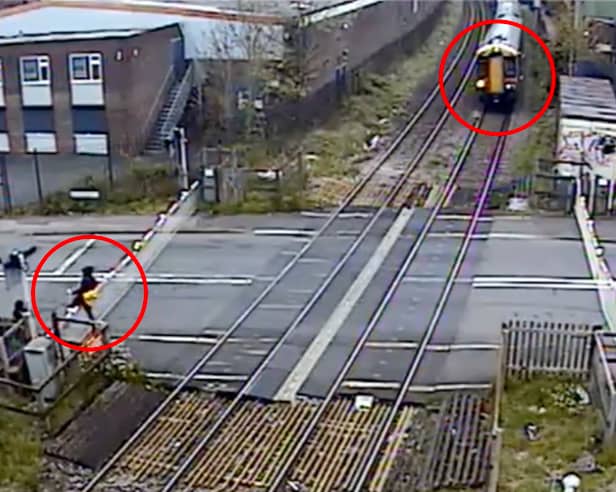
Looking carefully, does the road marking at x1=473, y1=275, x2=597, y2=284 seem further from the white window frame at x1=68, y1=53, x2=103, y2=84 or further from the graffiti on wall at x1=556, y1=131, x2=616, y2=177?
the white window frame at x1=68, y1=53, x2=103, y2=84

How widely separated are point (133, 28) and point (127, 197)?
30.8ft

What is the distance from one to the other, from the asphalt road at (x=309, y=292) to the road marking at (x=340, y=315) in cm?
11

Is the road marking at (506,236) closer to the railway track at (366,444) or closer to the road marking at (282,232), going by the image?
the road marking at (282,232)

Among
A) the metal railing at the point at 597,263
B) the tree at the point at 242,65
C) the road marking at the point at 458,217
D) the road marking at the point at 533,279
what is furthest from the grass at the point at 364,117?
the road marking at the point at 533,279

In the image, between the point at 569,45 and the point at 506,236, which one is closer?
the point at 506,236

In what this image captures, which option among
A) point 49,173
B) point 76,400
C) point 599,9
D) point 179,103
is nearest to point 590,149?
point 179,103

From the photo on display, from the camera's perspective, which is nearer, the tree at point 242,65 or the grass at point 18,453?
the grass at point 18,453

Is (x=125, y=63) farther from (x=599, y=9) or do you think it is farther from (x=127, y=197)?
(x=599, y=9)

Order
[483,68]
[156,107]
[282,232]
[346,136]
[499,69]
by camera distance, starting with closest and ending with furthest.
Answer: [282,232], [346,136], [156,107], [499,69], [483,68]

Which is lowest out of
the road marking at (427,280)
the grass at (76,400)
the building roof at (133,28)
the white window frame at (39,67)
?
the grass at (76,400)

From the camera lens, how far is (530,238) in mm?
16547

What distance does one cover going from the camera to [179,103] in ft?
82.6

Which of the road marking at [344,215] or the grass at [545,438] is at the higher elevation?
the road marking at [344,215]

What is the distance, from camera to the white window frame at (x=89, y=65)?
23422mm
